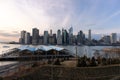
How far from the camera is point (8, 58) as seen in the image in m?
52.6

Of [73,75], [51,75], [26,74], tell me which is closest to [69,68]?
[73,75]

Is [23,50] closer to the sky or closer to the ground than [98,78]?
closer to the sky

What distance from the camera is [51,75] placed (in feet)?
67.4

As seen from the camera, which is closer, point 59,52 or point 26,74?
point 26,74

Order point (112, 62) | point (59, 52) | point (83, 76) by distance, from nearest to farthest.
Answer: point (83, 76)
point (112, 62)
point (59, 52)

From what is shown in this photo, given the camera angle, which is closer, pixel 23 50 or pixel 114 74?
pixel 114 74

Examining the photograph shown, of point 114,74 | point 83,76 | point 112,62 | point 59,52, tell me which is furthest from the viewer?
point 59,52

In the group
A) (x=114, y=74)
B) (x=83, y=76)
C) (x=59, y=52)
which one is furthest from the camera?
(x=59, y=52)

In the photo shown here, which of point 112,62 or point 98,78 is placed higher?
point 112,62

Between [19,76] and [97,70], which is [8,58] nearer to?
[19,76]


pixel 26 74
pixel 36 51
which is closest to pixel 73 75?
pixel 26 74

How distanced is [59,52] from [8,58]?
15.2 metres

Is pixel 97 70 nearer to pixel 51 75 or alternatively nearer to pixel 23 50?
pixel 51 75

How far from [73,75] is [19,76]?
6.01 meters
